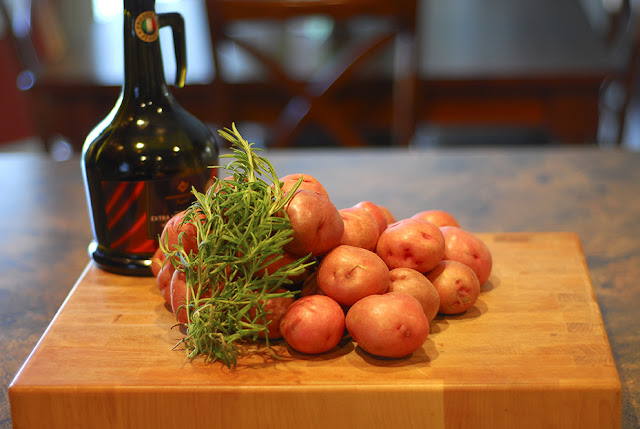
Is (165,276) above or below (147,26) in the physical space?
below

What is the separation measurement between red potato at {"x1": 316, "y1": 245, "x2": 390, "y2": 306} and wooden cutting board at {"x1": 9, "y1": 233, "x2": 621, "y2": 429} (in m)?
0.06

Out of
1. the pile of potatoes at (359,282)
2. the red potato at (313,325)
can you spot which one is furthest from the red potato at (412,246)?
the red potato at (313,325)

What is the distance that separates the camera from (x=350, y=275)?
67 cm

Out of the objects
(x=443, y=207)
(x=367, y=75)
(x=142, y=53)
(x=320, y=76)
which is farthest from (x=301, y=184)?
(x=367, y=75)

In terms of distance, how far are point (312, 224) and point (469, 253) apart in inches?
9.7

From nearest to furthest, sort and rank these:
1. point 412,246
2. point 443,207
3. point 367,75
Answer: point 412,246
point 443,207
point 367,75

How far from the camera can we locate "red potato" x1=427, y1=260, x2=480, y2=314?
75 centimetres

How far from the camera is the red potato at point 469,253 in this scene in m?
0.81

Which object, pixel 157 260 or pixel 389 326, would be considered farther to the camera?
pixel 157 260

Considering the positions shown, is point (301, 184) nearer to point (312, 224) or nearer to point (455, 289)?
point (312, 224)

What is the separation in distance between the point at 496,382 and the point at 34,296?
73 cm

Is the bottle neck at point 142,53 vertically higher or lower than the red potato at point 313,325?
higher

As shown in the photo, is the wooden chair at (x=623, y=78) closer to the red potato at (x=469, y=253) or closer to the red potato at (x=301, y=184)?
the red potato at (x=469, y=253)

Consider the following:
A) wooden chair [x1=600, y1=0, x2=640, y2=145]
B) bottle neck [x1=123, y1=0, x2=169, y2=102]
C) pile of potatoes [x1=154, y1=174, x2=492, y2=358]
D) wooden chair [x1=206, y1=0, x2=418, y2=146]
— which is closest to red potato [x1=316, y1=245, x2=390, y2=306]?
pile of potatoes [x1=154, y1=174, x2=492, y2=358]
